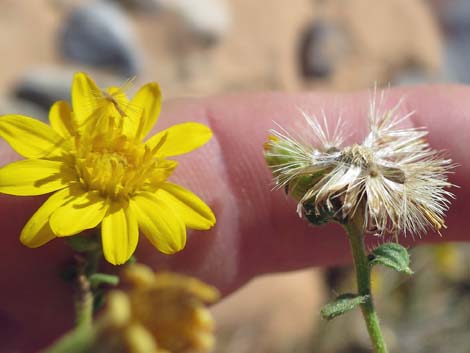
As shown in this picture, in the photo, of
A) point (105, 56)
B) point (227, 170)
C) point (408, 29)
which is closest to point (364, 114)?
point (227, 170)

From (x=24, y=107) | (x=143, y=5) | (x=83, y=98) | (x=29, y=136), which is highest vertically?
(x=143, y=5)

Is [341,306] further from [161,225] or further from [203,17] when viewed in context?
[203,17]

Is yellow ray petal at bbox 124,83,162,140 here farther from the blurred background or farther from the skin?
the blurred background

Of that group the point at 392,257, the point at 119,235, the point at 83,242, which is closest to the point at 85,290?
the point at 83,242

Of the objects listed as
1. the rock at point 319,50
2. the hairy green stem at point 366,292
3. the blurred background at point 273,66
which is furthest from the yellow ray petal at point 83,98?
the rock at point 319,50

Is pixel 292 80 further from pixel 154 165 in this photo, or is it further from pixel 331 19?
pixel 154 165

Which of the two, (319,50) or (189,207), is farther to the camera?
(319,50)
